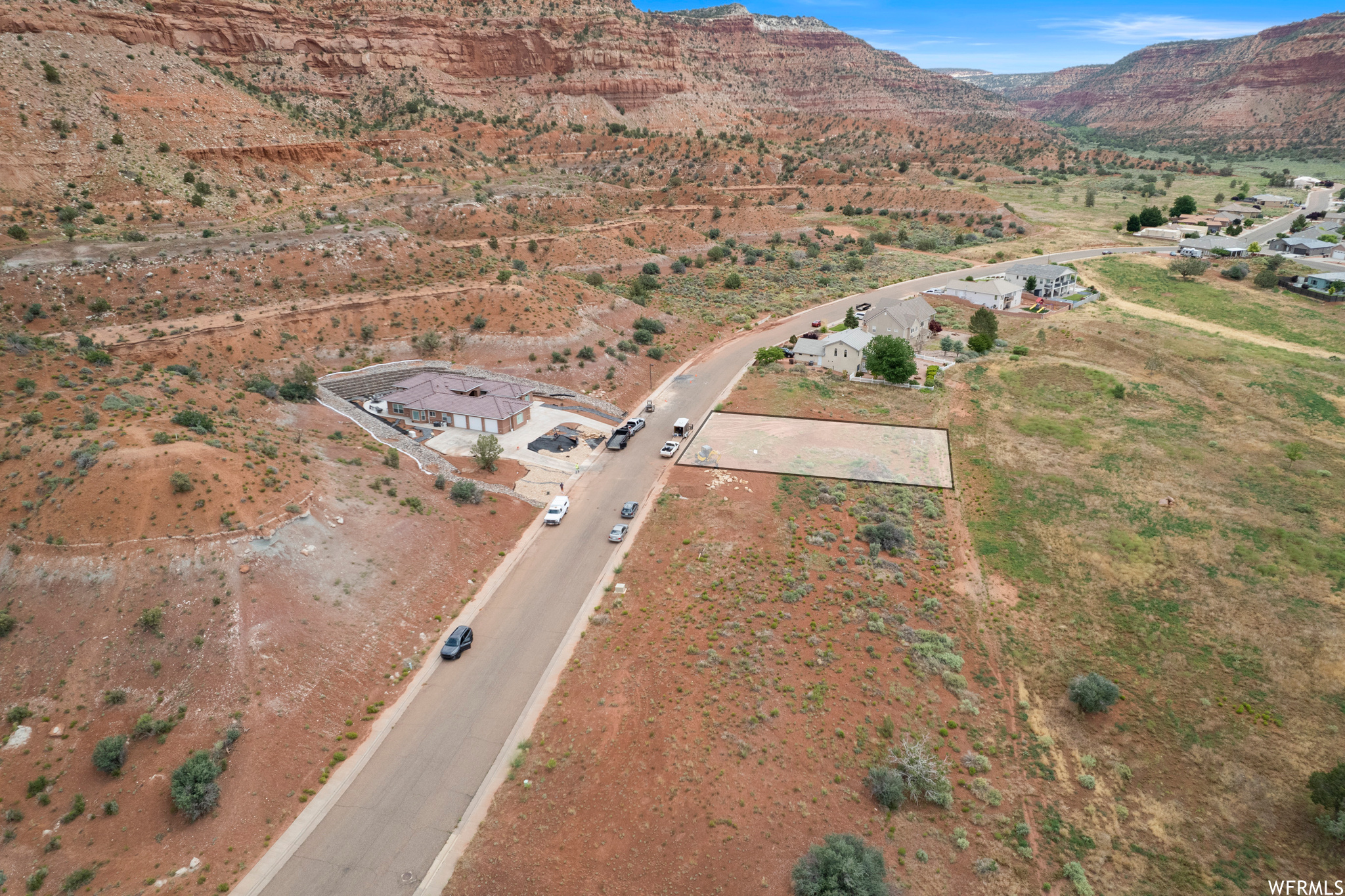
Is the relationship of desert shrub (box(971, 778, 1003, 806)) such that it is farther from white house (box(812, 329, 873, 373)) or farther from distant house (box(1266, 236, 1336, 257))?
distant house (box(1266, 236, 1336, 257))

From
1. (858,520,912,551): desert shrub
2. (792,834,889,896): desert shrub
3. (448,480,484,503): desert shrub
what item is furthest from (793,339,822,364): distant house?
(792,834,889,896): desert shrub

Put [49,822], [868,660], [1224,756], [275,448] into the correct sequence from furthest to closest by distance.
Result: [275,448]
[868,660]
[1224,756]
[49,822]

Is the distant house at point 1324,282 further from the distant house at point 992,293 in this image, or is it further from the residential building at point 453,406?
the residential building at point 453,406

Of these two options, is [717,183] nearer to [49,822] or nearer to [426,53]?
[426,53]

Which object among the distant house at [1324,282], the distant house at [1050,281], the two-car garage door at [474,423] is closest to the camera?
the two-car garage door at [474,423]

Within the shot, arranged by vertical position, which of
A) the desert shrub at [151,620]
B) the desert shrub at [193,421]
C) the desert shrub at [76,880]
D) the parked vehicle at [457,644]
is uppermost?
the desert shrub at [193,421]

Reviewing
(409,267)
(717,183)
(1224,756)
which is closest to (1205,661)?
(1224,756)

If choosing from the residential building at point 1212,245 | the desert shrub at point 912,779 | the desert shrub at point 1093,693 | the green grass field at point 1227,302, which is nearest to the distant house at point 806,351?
the desert shrub at point 1093,693
